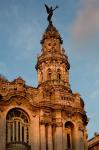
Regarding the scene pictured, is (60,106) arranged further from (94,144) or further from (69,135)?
(94,144)

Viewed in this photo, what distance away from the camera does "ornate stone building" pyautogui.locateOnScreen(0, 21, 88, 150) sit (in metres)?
46.4

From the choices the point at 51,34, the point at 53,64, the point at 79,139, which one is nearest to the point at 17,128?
the point at 79,139

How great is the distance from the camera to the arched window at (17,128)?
45.8 metres

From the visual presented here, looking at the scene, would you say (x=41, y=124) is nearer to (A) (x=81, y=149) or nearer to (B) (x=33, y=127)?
(B) (x=33, y=127)

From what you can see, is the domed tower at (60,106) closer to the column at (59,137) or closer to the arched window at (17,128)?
the column at (59,137)

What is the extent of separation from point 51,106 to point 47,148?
4812 millimetres

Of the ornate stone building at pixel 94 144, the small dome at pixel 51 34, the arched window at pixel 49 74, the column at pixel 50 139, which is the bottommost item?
the column at pixel 50 139

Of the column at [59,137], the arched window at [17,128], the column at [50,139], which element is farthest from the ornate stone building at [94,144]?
the arched window at [17,128]

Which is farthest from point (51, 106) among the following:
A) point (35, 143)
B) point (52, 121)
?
point (35, 143)

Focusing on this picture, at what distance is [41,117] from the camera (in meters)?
47.8

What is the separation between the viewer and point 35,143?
153 ft

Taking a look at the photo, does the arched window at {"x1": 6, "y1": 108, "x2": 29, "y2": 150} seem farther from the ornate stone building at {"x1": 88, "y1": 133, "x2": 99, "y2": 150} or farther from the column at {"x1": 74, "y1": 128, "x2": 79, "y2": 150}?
the ornate stone building at {"x1": 88, "y1": 133, "x2": 99, "y2": 150}

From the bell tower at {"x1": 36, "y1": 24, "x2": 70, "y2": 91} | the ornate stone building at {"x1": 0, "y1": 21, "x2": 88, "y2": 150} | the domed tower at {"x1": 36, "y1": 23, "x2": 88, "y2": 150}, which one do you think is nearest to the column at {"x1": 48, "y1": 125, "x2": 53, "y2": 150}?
the ornate stone building at {"x1": 0, "y1": 21, "x2": 88, "y2": 150}

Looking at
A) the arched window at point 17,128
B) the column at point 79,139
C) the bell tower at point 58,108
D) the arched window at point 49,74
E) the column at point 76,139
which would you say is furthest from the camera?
the arched window at point 49,74
